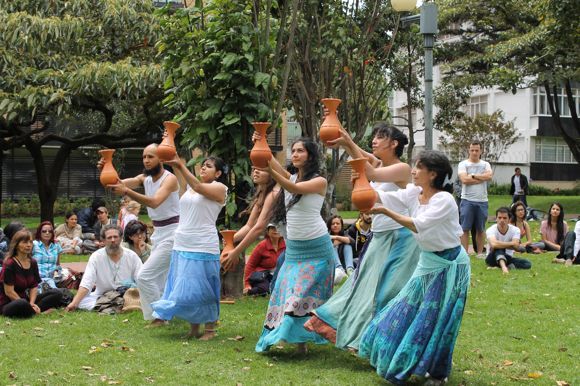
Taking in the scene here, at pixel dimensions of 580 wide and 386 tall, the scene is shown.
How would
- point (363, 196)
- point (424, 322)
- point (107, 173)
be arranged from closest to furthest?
point (363, 196)
point (424, 322)
point (107, 173)

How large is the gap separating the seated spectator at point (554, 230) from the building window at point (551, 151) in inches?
1281

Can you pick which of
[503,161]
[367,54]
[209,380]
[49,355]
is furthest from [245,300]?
[503,161]

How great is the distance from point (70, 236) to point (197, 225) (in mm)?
8700

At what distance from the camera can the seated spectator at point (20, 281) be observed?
9625mm

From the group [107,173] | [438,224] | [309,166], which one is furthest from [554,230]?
[438,224]

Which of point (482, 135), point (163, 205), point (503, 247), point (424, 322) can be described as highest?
point (482, 135)

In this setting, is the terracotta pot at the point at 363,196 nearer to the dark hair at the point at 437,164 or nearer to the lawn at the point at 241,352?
the dark hair at the point at 437,164

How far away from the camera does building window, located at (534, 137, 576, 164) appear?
47.5 metres

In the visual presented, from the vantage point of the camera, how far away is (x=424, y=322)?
6.11 meters

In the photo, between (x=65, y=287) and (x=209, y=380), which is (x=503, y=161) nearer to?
(x=65, y=287)

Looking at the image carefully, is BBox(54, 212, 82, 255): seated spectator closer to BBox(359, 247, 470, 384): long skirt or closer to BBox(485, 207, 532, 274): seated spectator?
BBox(485, 207, 532, 274): seated spectator

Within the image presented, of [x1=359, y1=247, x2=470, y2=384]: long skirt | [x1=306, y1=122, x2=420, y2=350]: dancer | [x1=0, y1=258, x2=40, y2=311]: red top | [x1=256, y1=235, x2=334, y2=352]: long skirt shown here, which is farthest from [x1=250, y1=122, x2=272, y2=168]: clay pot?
[x1=0, y1=258, x2=40, y2=311]: red top

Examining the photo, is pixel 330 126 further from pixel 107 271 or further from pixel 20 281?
pixel 20 281

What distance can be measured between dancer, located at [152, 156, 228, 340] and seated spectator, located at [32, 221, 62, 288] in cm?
328
